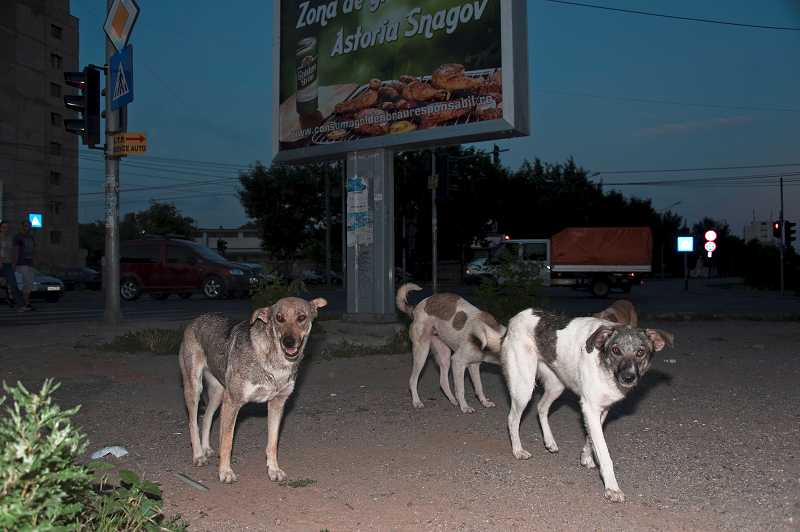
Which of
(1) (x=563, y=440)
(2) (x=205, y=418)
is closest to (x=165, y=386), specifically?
(2) (x=205, y=418)

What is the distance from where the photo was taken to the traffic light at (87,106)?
11.9m

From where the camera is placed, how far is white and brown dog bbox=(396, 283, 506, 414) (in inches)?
270

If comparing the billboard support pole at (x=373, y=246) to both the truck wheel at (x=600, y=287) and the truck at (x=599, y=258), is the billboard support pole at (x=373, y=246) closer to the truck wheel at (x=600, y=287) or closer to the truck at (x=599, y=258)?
the truck at (x=599, y=258)

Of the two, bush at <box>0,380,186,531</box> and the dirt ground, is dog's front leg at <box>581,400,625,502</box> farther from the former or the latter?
bush at <box>0,380,186,531</box>

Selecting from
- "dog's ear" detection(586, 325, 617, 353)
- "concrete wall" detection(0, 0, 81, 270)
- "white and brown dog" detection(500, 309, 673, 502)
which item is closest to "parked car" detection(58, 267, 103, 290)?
"concrete wall" detection(0, 0, 81, 270)

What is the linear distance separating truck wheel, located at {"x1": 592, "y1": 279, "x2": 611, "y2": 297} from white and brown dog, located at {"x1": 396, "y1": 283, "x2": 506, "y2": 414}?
22340 millimetres

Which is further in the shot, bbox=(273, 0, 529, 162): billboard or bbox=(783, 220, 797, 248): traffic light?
bbox=(783, 220, 797, 248): traffic light

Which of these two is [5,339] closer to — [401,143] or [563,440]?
[401,143]

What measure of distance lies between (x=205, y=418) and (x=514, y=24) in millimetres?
8150

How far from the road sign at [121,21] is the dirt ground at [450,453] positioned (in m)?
5.56

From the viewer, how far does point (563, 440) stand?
19.0 ft

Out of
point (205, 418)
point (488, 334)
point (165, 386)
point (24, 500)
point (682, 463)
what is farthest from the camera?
point (165, 386)

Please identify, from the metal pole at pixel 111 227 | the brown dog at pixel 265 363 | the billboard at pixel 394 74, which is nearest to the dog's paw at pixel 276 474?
the brown dog at pixel 265 363

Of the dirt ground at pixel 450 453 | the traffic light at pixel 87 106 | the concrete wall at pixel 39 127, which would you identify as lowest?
the dirt ground at pixel 450 453
